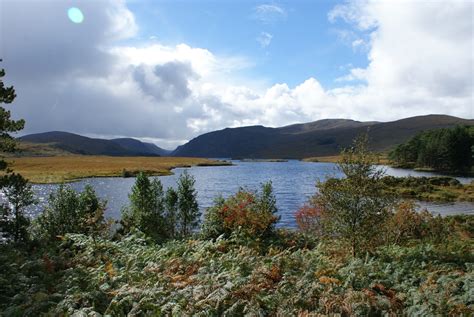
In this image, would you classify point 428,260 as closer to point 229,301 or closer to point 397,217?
point 397,217

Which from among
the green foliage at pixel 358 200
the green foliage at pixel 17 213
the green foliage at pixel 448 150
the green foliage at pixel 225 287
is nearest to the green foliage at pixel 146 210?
the green foliage at pixel 17 213

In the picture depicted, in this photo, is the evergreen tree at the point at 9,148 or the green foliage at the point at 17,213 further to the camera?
the green foliage at the point at 17,213

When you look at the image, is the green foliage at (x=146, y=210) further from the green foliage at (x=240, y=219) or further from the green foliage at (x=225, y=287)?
the green foliage at (x=225, y=287)

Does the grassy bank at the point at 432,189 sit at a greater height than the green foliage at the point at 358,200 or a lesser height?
lesser

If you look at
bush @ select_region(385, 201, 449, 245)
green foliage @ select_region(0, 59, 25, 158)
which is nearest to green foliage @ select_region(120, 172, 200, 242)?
green foliage @ select_region(0, 59, 25, 158)

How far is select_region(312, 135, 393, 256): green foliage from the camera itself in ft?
77.4

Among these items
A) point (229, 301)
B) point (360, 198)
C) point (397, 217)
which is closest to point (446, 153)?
point (397, 217)

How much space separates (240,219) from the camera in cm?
3083

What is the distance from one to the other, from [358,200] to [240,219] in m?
10.6

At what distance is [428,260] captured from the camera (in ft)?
67.5

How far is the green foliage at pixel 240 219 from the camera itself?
101 feet

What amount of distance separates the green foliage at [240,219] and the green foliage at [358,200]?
757 cm

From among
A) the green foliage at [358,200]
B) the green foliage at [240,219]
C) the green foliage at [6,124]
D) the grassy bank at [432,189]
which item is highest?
the green foliage at [6,124]

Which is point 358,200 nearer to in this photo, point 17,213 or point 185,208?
point 185,208
